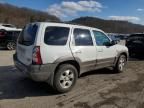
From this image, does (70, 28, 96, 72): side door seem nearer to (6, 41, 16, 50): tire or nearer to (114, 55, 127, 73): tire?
(114, 55, 127, 73): tire

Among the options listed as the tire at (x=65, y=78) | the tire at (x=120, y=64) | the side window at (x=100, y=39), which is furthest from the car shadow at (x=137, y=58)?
the tire at (x=65, y=78)

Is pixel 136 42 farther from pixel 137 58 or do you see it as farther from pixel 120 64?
pixel 120 64

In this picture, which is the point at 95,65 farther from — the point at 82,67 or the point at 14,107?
the point at 14,107

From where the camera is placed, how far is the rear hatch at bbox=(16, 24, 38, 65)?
5.47m

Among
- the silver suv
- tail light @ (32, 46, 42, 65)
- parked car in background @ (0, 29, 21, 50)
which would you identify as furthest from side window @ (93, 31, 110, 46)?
parked car in background @ (0, 29, 21, 50)

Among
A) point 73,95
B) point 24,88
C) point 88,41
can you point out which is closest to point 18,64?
point 24,88

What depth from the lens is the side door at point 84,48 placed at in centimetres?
616

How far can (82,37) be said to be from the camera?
6.51 m

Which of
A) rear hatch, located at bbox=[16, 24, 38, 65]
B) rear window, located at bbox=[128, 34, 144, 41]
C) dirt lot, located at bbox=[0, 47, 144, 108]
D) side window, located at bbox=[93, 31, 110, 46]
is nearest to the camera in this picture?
dirt lot, located at bbox=[0, 47, 144, 108]

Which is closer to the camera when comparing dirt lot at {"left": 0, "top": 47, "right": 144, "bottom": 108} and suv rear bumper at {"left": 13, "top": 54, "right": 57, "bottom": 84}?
dirt lot at {"left": 0, "top": 47, "right": 144, "bottom": 108}

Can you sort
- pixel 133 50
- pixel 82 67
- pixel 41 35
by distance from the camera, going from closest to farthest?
pixel 41 35
pixel 82 67
pixel 133 50

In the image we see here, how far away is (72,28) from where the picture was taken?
623 centimetres

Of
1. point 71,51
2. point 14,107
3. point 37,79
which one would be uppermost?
point 71,51

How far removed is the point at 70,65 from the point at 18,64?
4.96 feet
